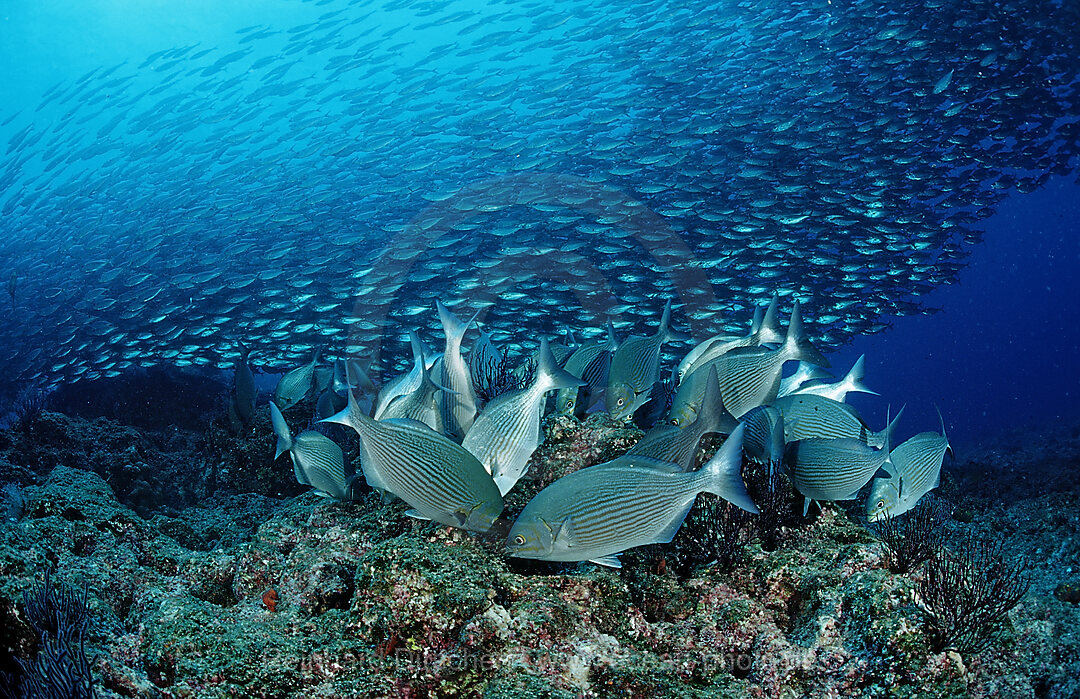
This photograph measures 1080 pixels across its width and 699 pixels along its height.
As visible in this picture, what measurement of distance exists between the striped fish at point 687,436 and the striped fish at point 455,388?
1.05m

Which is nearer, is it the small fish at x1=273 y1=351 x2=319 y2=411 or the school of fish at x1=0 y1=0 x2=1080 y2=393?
the small fish at x1=273 y1=351 x2=319 y2=411

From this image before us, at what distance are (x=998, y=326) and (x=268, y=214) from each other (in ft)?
604

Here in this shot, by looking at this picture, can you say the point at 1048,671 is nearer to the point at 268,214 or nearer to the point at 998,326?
the point at 268,214

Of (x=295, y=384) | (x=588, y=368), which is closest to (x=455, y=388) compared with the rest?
(x=588, y=368)

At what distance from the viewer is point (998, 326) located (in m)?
146

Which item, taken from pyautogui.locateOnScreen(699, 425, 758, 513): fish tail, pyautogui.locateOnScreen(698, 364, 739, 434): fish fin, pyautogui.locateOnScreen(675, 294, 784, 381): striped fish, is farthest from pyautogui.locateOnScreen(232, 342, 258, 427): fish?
pyautogui.locateOnScreen(699, 425, 758, 513): fish tail

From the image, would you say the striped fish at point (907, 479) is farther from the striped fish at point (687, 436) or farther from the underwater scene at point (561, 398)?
the striped fish at point (687, 436)

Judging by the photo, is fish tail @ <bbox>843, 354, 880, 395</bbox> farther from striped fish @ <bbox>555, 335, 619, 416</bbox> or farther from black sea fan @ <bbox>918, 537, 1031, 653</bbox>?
striped fish @ <bbox>555, 335, 619, 416</bbox>

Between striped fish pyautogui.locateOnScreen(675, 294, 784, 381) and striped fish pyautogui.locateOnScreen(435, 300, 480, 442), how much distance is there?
4.98ft

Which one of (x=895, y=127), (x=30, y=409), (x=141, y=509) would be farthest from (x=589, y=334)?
(x=30, y=409)

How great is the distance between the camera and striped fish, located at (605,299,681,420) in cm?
366

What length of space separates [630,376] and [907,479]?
184 cm

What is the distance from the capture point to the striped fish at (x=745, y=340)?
3820 mm

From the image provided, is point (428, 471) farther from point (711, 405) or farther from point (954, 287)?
point (954, 287)
